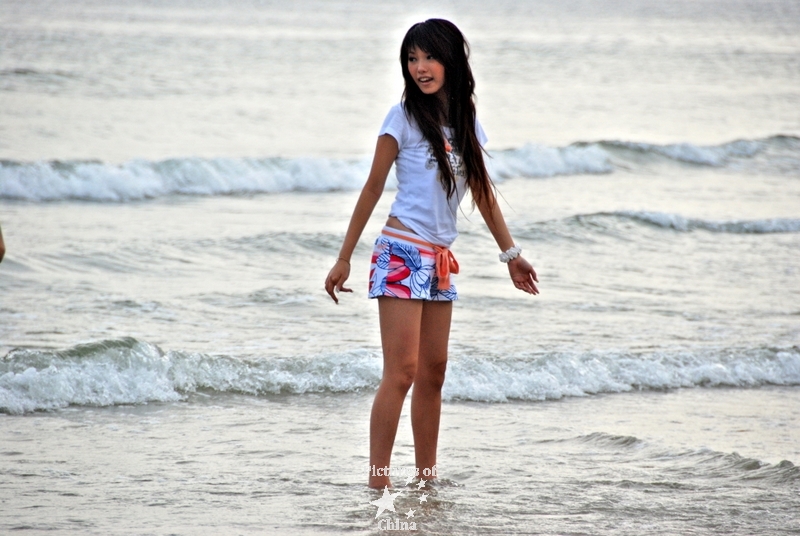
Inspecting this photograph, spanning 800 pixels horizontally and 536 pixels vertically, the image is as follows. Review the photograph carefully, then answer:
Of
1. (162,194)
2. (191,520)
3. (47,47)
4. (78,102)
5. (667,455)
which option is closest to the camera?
(191,520)

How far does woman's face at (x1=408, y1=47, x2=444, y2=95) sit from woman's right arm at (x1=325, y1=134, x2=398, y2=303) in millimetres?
241

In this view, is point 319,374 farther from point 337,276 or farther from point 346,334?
point 337,276

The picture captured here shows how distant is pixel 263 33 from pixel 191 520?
4090 centimetres

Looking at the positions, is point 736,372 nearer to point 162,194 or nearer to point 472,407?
point 472,407

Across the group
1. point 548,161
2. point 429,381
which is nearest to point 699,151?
point 548,161

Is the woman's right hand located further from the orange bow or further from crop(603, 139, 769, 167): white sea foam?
crop(603, 139, 769, 167): white sea foam

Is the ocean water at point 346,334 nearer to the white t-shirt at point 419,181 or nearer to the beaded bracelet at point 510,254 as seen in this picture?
the beaded bracelet at point 510,254

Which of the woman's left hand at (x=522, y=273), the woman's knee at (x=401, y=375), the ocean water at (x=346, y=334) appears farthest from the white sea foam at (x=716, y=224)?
the woman's knee at (x=401, y=375)

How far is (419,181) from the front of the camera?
3625mm

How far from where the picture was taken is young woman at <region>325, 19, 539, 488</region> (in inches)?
142

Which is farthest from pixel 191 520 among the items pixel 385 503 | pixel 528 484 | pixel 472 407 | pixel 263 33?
pixel 263 33

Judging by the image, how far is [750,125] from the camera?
74.1 feet

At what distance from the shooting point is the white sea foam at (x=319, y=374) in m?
5.39

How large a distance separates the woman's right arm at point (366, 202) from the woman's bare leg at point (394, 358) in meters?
0.20
